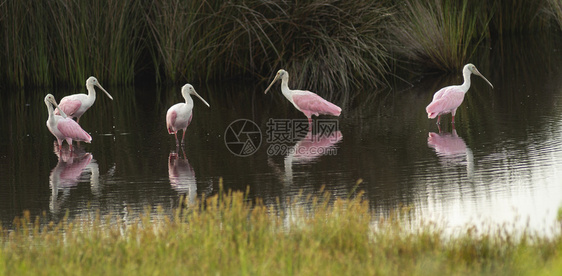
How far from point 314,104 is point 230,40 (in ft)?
15.0

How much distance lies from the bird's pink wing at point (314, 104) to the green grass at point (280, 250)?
557 cm

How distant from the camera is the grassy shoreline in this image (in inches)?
597

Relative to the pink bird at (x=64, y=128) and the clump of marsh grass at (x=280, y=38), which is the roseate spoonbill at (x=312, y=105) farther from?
the clump of marsh grass at (x=280, y=38)

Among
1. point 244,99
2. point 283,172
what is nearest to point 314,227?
point 283,172

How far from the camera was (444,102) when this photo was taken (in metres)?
11.1

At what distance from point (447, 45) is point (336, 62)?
2.16 meters

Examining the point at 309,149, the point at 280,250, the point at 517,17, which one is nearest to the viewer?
the point at 280,250

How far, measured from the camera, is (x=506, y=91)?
14086 mm

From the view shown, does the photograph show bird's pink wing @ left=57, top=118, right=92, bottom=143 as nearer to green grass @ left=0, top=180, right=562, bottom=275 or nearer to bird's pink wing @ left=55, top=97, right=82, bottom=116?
bird's pink wing @ left=55, top=97, right=82, bottom=116

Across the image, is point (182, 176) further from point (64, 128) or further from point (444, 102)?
point (444, 102)

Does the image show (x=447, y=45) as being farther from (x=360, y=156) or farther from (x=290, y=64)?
(x=360, y=156)

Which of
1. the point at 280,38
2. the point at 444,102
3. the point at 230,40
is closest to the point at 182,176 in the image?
the point at 444,102

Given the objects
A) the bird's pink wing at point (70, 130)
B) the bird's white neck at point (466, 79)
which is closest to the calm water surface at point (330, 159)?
the bird's pink wing at point (70, 130)

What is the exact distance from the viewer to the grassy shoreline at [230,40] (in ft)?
49.8
